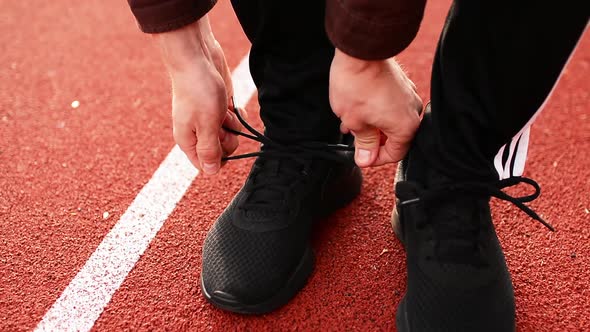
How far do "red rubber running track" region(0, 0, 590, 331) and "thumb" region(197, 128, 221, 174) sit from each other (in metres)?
0.18

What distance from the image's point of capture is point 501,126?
0.69m

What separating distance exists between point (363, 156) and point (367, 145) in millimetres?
22

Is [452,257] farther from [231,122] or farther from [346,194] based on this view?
[231,122]

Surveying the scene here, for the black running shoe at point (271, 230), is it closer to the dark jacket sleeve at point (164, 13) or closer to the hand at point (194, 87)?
the hand at point (194, 87)

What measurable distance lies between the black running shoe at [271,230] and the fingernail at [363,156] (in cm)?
8

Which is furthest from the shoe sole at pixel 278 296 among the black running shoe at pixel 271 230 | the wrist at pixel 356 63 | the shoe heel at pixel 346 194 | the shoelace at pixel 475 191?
the wrist at pixel 356 63

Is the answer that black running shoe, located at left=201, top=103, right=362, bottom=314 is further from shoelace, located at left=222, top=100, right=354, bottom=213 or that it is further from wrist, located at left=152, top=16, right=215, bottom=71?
wrist, located at left=152, top=16, right=215, bottom=71

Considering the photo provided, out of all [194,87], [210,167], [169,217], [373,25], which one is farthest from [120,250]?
[373,25]

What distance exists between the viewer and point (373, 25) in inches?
24.0

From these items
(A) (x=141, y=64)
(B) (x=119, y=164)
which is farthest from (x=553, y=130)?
(A) (x=141, y=64)

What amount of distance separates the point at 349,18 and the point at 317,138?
0.30m

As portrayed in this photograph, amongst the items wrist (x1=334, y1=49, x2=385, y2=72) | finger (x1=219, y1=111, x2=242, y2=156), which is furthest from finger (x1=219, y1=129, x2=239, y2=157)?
wrist (x1=334, y1=49, x2=385, y2=72)

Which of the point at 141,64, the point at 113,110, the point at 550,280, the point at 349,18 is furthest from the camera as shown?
the point at 141,64

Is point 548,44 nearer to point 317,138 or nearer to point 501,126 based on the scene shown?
point 501,126
